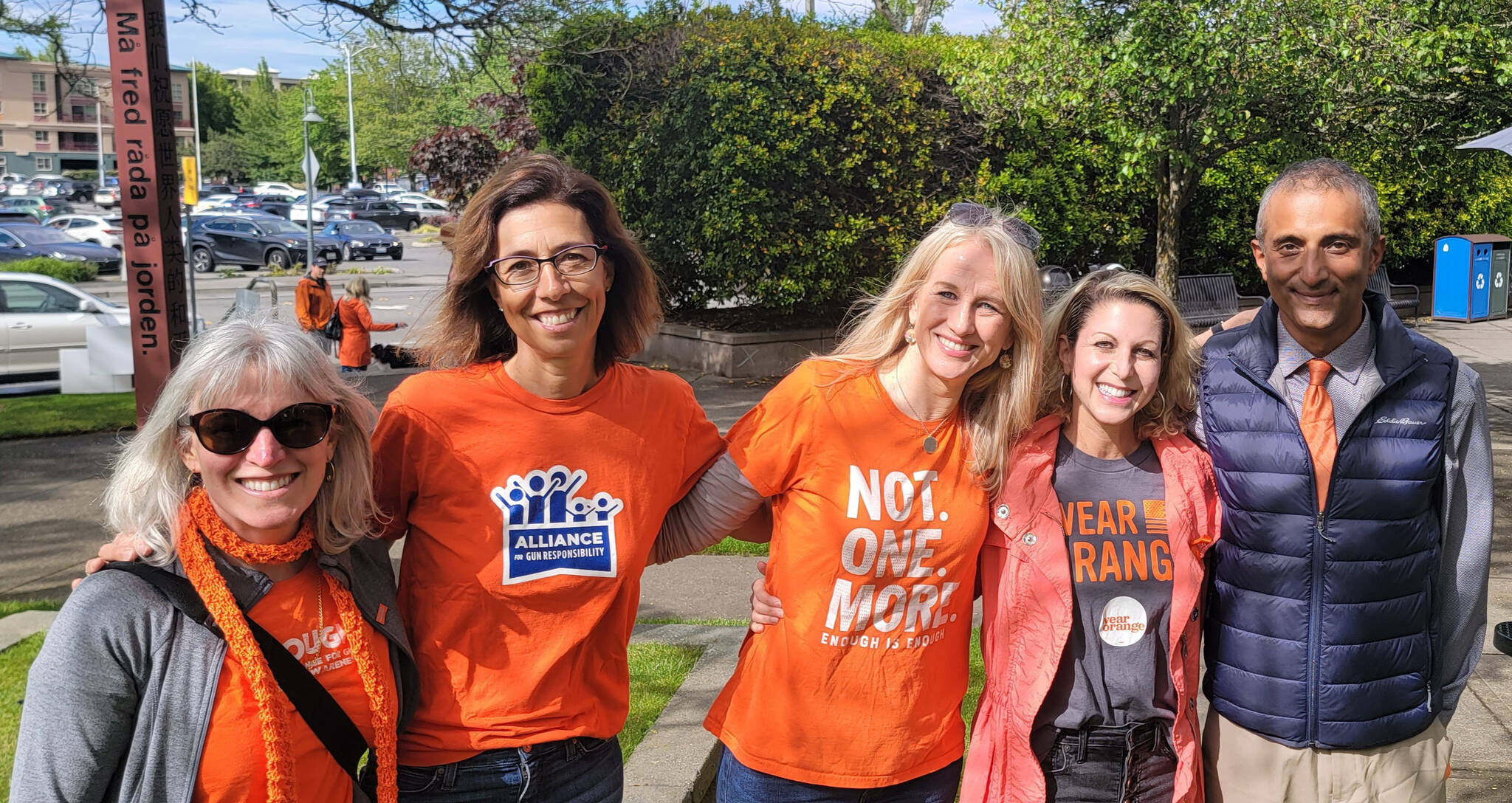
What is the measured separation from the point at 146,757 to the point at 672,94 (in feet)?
38.3

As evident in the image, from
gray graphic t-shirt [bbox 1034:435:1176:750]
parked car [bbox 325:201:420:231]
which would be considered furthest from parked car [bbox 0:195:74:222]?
gray graphic t-shirt [bbox 1034:435:1176:750]

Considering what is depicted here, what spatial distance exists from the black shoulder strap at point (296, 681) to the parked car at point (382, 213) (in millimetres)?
50133

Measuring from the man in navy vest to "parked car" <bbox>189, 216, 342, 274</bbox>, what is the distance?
34175 millimetres

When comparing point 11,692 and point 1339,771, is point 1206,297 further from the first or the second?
point 11,692

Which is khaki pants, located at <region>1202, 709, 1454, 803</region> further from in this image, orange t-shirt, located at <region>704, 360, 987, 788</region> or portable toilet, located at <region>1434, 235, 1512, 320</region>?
portable toilet, located at <region>1434, 235, 1512, 320</region>

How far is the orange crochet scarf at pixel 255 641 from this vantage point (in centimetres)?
194

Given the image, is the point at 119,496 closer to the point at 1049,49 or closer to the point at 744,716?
the point at 744,716

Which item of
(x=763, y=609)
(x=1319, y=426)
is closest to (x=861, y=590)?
(x=763, y=609)

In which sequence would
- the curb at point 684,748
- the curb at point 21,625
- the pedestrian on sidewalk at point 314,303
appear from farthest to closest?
the pedestrian on sidewalk at point 314,303, the curb at point 21,625, the curb at point 684,748

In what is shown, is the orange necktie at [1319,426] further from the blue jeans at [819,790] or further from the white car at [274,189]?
the white car at [274,189]

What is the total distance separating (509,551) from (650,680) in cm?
267

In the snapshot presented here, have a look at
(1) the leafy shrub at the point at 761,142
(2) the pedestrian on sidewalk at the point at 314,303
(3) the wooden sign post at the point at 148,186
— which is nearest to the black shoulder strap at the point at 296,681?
(3) the wooden sign post at the point at 148,186

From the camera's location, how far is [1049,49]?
10.4 metres

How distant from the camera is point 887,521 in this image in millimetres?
2439
